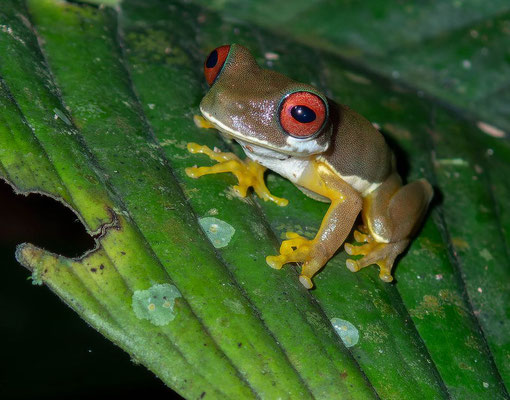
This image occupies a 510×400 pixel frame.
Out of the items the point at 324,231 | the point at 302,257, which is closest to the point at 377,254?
the point at 324,231

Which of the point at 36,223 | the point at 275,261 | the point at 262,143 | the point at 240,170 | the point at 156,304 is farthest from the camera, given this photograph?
the point at 36,223

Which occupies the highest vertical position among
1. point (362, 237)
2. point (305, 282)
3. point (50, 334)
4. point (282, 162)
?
point (282, 162)

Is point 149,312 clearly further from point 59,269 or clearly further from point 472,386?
point 472,386

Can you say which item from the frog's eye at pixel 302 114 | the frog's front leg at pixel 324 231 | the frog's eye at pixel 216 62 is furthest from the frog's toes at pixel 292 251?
the frog's eye at pixel 216 62

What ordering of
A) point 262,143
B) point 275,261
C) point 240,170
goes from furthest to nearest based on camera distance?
point 240,170, point 262,143, point 275,261

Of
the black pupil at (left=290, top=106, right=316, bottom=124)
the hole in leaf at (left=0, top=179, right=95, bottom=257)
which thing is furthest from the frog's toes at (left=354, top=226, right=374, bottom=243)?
the hole in leaf at (left=0, top=179, right=95, bottom=257)

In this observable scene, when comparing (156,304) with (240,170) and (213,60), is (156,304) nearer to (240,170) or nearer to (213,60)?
(240,170)

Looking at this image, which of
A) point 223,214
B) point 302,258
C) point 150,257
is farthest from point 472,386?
point 150,257
